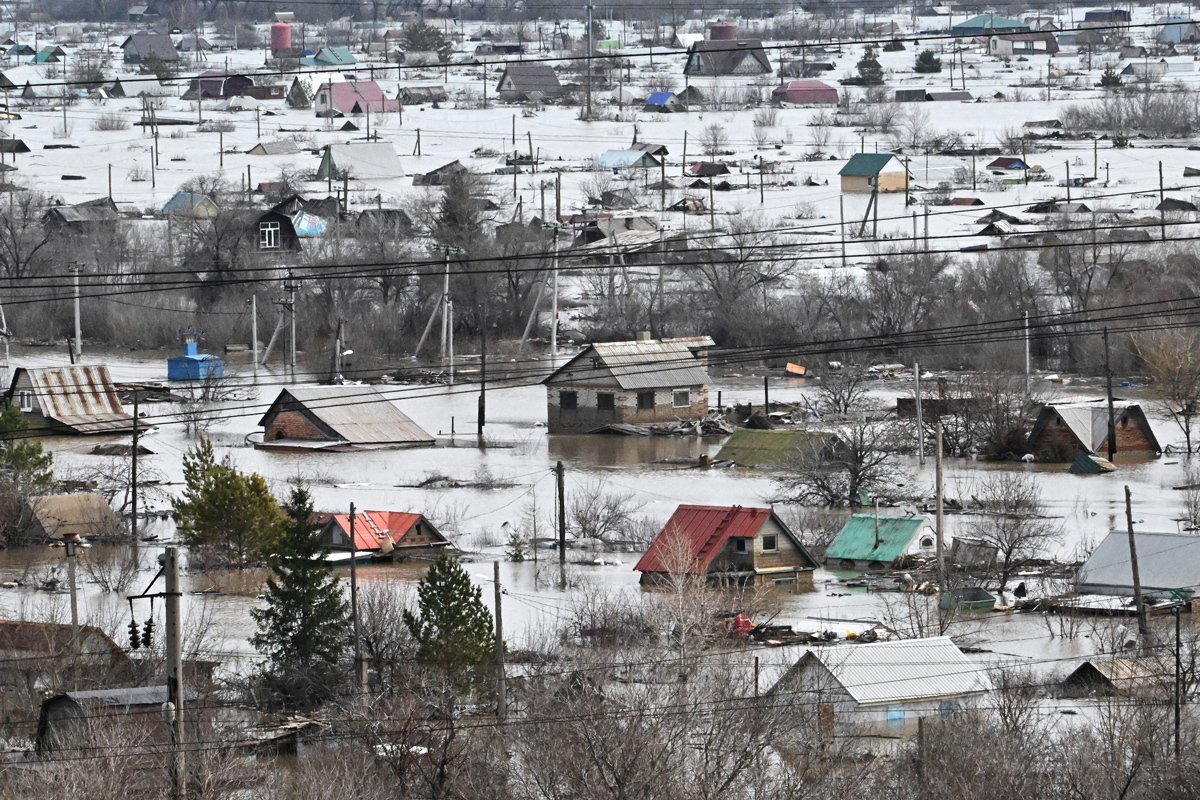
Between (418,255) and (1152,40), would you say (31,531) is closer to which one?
(418,255)

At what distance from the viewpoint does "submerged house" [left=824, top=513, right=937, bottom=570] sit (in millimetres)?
18672

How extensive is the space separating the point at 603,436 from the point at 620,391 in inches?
31.5

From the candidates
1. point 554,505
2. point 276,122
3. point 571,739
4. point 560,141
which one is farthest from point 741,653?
point 276,122

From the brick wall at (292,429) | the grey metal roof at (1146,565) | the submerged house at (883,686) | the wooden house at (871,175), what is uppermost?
the wooden house at (871,175)

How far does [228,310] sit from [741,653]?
80.7 ft

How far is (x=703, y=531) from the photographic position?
18.2 meters

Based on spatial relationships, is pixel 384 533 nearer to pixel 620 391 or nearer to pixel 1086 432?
pixel 620 391

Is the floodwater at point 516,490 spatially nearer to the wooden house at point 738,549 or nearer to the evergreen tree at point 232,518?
the wooden house at point 738,549

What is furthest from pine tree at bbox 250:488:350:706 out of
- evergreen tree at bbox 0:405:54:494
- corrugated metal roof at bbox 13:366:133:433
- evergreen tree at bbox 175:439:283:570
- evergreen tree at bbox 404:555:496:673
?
corrugated metal roof at bbox 13:366:133:433

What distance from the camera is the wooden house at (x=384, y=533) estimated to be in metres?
19.0

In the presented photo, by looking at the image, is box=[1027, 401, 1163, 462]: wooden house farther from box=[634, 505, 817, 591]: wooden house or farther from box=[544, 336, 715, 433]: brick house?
box=[634, 505, 817, 591]: wooden house

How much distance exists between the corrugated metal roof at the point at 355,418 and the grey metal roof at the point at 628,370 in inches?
92.5

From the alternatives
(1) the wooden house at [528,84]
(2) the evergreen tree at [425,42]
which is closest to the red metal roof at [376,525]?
(1) the wooden house at [528,84]

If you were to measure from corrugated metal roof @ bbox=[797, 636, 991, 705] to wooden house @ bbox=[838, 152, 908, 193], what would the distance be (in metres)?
30.2
